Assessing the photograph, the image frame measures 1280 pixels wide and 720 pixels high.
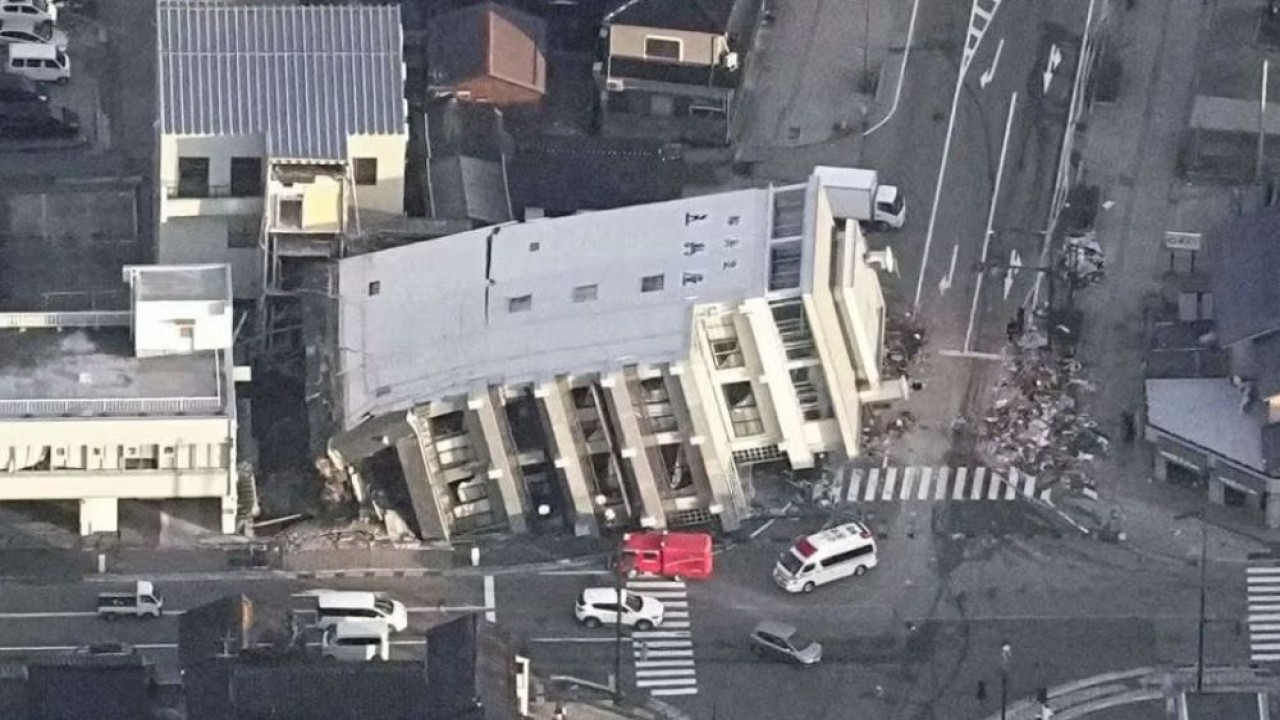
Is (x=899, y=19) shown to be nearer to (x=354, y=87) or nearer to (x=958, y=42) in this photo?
(x=958, y=42)

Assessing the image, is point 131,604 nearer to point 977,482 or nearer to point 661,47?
point 977,482

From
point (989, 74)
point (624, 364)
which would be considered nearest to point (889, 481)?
point (624, 364)

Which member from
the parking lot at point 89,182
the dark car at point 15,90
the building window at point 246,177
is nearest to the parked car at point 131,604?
the parking lot at point 89,182

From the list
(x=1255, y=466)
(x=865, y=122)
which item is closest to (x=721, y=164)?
(x=865, y=122)

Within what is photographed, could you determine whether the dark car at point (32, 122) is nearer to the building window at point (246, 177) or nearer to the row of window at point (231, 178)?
the row of window at point (231, 178)

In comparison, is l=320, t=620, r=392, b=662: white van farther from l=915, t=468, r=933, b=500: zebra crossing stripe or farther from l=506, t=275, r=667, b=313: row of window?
l=915, t=468, r=933, b=500: zebra crossing stripe

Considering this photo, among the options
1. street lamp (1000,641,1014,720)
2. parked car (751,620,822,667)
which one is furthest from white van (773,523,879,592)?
street lamp (1000,641,1014,720)
